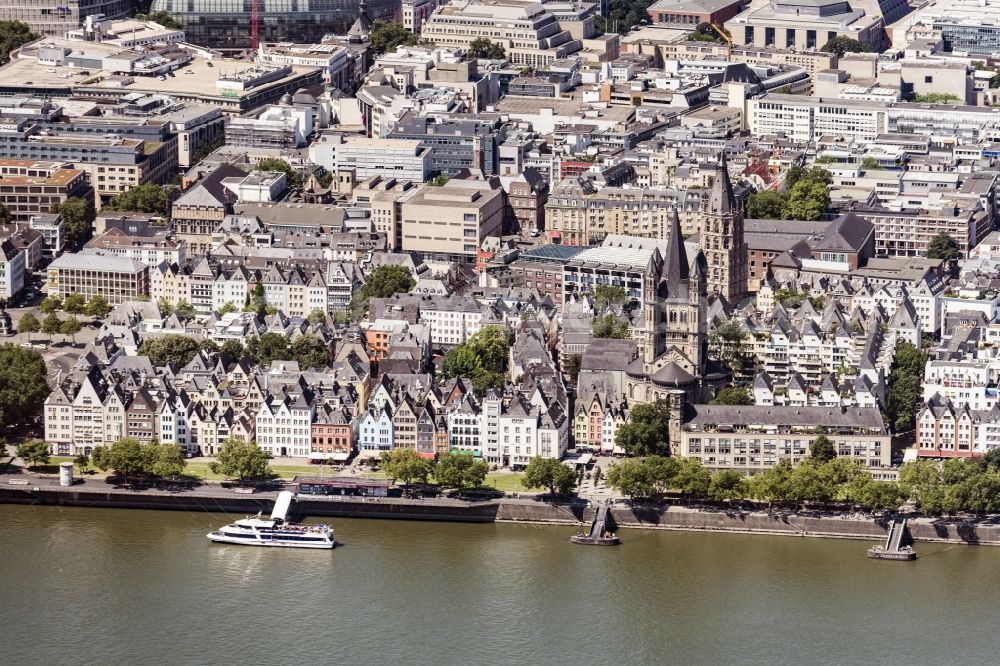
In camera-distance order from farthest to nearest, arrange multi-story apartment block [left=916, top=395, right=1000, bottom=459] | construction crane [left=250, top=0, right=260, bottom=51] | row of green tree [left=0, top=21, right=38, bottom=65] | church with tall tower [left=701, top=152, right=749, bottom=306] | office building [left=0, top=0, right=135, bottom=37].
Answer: office building [left=0, top=0, right=135, bottom=37] → construction crane [left=250, top=0, right=260, bottom=51] → row of green tree [left=0, top=21, right=38, bottom=65] → church with tall tower [left=701, top=152, right=749, bottom=306] → multi-story apartment block [left=916, top=395, right=1000, bottom=459]

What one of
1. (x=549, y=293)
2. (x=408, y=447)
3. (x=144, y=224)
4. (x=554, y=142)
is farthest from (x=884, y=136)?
(x=408, y=447)

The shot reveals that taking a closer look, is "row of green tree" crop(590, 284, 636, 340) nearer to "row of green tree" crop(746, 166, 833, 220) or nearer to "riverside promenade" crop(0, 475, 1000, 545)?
"row of green tree" crop(746, 166, 833, 220)

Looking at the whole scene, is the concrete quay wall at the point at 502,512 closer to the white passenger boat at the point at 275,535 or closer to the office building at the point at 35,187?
the white passenger boat at the point at 275,535

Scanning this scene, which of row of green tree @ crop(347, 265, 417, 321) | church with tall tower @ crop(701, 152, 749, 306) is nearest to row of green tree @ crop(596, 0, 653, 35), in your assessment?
church with tall tower @ crop(701, 152, 749, 306)

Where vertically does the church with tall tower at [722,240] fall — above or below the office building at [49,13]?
below

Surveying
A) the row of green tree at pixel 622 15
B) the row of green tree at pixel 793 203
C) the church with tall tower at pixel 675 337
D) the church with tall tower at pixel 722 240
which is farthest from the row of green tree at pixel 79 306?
the row of green tree at pixel 622 15

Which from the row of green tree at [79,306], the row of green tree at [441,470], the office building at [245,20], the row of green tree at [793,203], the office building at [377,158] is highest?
the office building at [245,20]
